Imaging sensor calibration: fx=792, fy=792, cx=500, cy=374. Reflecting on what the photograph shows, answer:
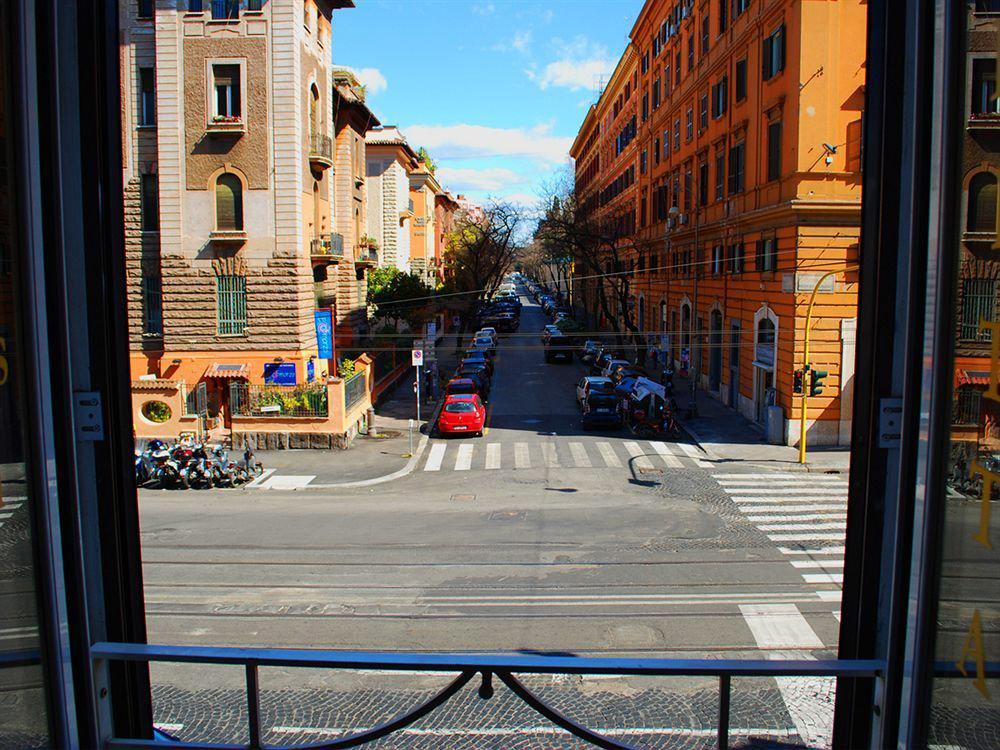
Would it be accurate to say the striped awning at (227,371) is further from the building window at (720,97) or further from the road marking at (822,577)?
the building window at (720,97)

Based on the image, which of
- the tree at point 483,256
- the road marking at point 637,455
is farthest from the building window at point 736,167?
the tree at point 483,256

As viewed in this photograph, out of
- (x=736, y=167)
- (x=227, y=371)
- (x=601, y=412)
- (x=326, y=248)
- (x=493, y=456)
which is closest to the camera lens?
(x=493, y=456)

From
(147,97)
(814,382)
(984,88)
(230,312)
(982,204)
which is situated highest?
(147,97)

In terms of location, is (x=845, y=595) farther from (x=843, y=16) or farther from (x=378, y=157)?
(x=378, y=157)

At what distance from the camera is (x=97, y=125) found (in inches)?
127

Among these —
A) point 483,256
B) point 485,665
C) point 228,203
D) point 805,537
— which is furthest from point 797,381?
point 483,256

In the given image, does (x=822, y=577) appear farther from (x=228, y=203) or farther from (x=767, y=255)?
(x=228, y=203)

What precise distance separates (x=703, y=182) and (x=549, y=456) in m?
18.4

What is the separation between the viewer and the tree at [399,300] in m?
43.8

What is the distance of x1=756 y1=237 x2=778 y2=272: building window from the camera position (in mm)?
27094

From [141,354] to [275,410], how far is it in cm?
674

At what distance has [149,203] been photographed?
93.4 ft

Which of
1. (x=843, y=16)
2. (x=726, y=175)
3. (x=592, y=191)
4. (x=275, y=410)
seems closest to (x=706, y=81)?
(x=726, y=175)

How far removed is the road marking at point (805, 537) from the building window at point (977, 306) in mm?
13667
